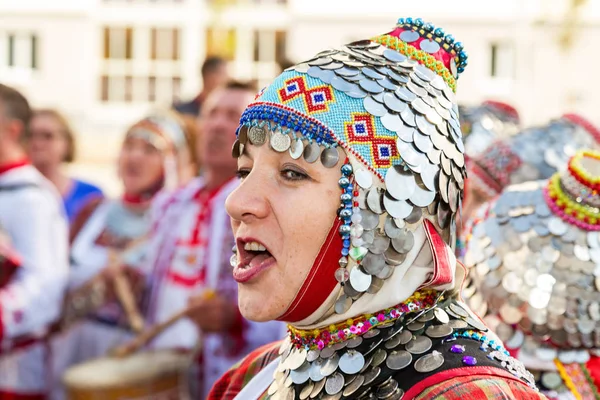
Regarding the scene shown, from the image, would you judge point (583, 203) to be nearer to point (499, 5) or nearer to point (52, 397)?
point (52, 397)

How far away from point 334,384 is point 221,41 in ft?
85.1

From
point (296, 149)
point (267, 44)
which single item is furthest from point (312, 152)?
point (267, 44)

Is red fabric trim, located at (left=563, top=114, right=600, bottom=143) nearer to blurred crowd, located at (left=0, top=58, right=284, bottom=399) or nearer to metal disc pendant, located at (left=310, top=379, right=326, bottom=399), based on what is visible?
blurred crowd, located at (left=0, top=58, right=284, bottom=399)

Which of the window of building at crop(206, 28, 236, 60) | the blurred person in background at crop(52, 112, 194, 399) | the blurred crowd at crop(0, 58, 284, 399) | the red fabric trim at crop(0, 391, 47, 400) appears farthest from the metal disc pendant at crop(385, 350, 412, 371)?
the window of building at crop(206, 28, 236, 60)

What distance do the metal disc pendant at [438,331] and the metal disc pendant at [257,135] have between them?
53 cm

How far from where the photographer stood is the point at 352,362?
6.09ft

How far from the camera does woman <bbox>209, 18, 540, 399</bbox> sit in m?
1.85

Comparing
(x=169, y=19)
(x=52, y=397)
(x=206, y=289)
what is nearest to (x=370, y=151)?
(x=206, y=289)

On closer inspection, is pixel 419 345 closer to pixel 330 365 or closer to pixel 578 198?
pixel 330 365

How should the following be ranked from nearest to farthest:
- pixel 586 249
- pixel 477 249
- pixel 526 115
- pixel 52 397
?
pixel 586 249
pixel 477 249
pixel 52 397
pixel 526 115

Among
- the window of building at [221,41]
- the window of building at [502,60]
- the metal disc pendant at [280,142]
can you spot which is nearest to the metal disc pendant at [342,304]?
the metal disc pendant at [280,142]

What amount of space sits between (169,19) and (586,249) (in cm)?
2641

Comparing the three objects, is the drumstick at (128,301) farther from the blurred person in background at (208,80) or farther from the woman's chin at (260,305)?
the woman's chin at (260,305)

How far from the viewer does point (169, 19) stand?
27781 mm
